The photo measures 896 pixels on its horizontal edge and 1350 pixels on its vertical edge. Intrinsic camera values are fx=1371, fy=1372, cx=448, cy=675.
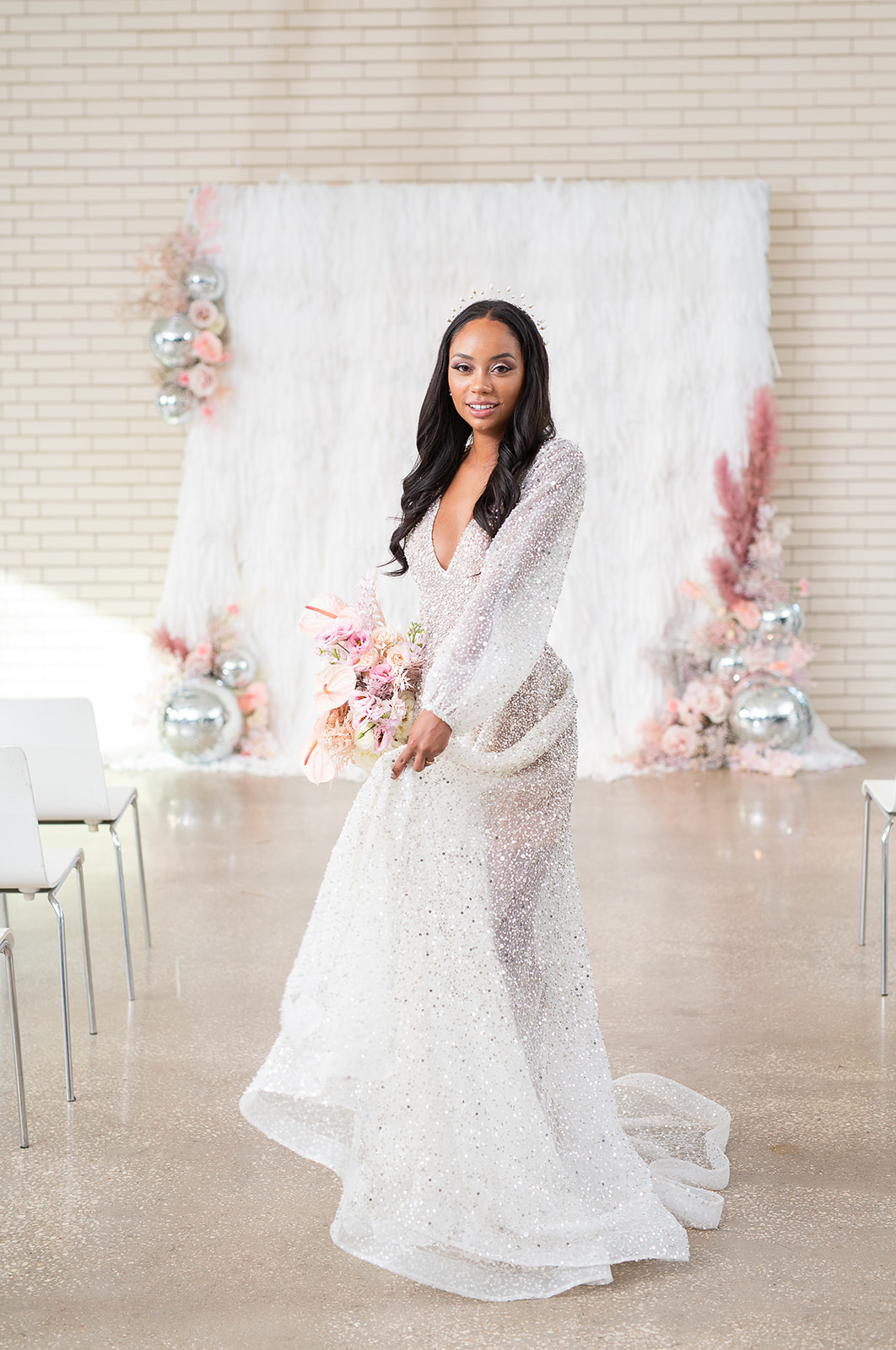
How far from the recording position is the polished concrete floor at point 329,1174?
223 cm

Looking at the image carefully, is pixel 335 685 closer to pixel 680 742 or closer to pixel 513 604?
pixel 513 604

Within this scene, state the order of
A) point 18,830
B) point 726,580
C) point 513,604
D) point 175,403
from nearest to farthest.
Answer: point 513,604
point 18,830
point 726,580
point 175,403

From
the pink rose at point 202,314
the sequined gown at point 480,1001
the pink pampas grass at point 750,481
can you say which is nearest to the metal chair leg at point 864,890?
the sequined gown at point 480,1001

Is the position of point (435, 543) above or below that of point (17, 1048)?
above

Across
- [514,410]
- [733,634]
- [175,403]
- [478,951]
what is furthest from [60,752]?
[733,634]

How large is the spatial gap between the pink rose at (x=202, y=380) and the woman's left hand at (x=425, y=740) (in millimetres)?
4938

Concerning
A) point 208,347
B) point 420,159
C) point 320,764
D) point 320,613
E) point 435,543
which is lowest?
point 320,764

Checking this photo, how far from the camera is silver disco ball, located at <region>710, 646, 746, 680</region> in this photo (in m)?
6.69

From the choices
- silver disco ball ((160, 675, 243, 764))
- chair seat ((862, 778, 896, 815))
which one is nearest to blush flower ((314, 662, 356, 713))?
chair seat ((862, 778, 896, 815))

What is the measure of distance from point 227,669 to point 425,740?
4673mm

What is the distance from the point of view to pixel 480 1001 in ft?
7.91

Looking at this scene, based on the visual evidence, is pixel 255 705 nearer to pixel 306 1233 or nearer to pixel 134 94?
pixel 134 94

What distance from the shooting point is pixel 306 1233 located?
251 centimetres

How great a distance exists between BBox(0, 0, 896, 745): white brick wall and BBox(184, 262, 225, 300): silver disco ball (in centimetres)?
49
